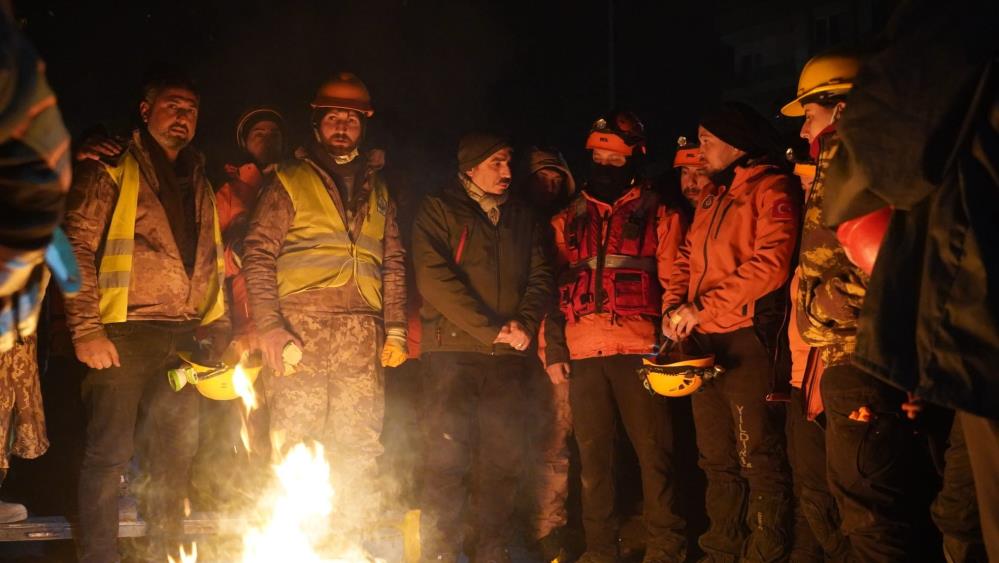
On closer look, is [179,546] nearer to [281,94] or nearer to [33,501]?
[33,501]

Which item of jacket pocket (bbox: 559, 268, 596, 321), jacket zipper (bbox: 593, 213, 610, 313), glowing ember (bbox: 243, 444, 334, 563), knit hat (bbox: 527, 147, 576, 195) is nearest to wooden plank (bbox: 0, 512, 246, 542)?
glowing ember (bbox: 243, 444, 334, 563)

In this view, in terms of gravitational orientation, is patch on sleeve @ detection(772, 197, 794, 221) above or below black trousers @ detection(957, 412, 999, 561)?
above

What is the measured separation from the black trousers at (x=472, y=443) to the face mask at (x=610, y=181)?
1.30m

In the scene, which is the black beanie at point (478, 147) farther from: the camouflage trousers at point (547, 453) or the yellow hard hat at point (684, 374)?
the yellow hard hat at point (684, 374)

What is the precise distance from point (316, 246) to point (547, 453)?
87.9 inches

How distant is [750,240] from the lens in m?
5.34

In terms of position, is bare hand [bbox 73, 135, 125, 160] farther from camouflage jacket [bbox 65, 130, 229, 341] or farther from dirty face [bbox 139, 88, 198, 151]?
dirty face [bbox 139, 88, 198, 151]

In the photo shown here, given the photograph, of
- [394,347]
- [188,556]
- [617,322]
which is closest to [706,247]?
[617,322]

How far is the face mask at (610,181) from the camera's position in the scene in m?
6.39

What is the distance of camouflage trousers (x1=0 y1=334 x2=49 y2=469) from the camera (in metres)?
A: 5.30

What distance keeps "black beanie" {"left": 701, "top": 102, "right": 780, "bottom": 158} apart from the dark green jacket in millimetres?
1547

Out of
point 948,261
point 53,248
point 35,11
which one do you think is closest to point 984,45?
point 948,261

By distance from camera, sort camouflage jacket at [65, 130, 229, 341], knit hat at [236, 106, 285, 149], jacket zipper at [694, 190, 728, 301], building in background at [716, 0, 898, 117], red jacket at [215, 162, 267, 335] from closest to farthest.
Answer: camouflage jacket at [65, 130, 229, 341] < jacket zipper at [694, 190, 728, 301] < red jacket at [215, 162, 267, 335] < knit hat at [236, 106, 285, 149] < building in background at [716, 0, 898, 117]

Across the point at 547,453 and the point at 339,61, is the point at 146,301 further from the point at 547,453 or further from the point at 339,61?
the point at 339,61
